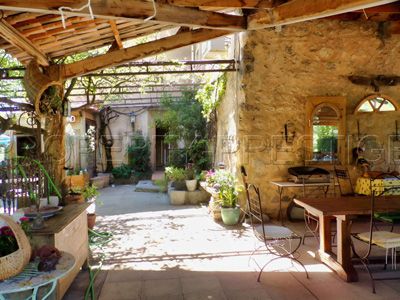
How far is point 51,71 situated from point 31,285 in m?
3.19

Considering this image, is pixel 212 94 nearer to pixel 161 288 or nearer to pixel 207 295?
pixel 161 288

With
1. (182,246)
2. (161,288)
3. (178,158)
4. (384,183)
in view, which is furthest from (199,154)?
(161,288)

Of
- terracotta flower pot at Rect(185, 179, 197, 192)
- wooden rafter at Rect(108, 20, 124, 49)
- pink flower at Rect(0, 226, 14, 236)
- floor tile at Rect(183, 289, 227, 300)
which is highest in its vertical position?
wooden rafter at Rect(108, 20, 124, 49)

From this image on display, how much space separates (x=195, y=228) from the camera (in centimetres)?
539

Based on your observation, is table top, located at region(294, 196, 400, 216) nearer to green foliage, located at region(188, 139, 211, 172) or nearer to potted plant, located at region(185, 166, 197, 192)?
potted plant, located at region(185, 166, 197, 192)

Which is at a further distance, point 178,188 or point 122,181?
point 122,181

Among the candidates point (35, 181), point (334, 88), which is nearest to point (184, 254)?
point (35, 181)

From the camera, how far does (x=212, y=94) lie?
7.83 metres

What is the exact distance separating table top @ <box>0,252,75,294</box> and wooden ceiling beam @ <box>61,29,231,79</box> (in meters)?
2.89

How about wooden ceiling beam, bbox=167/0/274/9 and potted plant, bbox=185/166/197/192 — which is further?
potted plant, bbox=185/166/197/192

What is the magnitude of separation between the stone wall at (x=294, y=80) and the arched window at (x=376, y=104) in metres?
0.10

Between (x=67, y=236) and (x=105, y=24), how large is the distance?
2388mm

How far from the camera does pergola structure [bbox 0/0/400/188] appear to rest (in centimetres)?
265

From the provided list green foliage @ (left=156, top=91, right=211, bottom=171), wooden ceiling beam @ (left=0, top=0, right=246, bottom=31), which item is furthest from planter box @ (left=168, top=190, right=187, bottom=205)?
wooden ceiling beam @ (left=0, top=0, right=246, bottom=31)
